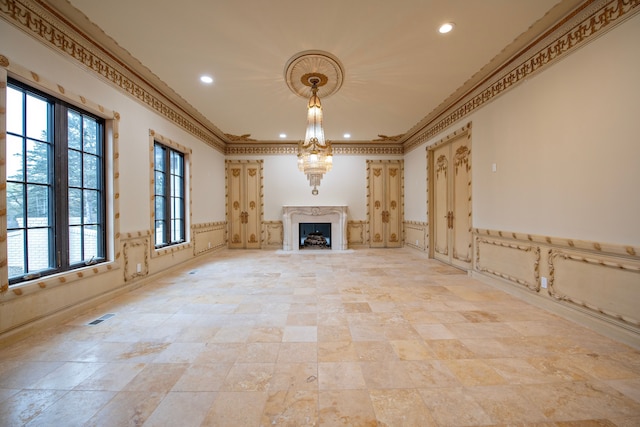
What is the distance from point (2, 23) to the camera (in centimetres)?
221

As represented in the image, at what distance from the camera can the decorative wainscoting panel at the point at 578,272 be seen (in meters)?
2.20

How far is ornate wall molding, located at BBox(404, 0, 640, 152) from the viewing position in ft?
7.58

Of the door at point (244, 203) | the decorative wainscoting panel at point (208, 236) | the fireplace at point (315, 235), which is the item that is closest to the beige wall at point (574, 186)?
the fireplace at point (315, 235)

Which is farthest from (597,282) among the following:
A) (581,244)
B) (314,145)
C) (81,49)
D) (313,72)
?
(81,49)

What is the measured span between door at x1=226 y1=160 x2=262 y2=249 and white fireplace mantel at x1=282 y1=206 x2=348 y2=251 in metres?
0.90

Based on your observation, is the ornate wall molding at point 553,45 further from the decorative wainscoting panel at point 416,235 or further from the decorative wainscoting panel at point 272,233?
the decorative wainscoting panel at point 272,233

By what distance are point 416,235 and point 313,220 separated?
9.36 feet

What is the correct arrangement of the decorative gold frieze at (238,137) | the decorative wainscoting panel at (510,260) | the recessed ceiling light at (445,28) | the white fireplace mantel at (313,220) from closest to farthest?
the recessed ceiling light at (445,28), the decorative wainscoting panel at (510,260), the decorative gold frieze at (238,137), the white fireplace mantel at (313,220)

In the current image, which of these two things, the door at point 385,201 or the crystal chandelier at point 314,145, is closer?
the crystal chandelier at point 314,145

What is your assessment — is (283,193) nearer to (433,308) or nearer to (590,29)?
(433,308)

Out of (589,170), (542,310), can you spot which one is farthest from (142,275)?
(589,170)

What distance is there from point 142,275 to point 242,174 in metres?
4.28

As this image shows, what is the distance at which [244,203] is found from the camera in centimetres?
762

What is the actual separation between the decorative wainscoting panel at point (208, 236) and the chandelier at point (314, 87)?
10.3 ft
